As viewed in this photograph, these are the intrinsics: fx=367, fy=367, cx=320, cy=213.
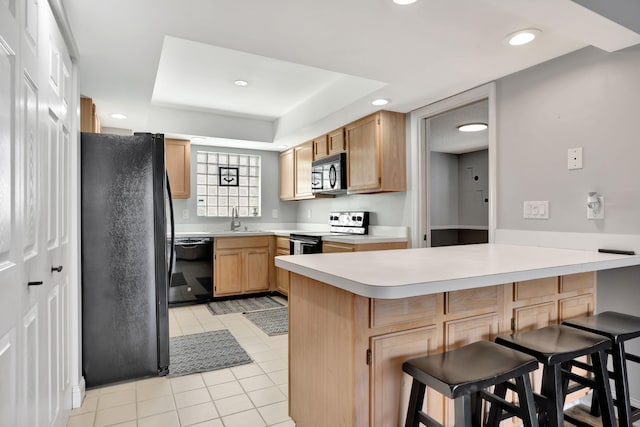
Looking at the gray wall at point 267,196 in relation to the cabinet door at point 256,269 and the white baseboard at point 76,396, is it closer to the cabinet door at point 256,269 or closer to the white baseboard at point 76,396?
the cabinet door at point 256,269

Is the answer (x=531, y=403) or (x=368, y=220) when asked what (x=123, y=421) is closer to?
(x=531, y=403)

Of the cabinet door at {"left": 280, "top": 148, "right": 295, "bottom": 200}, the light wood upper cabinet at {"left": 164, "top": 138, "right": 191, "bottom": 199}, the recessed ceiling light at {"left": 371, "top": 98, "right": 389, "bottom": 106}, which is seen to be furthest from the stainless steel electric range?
the light wood upper cabinet at {"left": 164, "top": 138, "right": 191, "bottom": 199}

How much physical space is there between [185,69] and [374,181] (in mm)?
2039

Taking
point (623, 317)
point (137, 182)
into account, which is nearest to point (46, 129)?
point (137, 182)

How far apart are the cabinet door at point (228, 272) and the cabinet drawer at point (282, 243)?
1.71 feet

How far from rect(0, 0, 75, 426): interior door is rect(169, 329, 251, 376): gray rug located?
0.86 m

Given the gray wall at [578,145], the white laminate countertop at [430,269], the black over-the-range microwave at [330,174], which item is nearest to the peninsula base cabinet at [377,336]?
the white laminate countertop at [430,269]

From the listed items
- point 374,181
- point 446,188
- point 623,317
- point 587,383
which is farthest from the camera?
point 446,188

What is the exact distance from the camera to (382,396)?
1.45 meters

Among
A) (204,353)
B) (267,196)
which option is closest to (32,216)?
(204,353)

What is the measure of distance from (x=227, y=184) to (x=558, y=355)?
4838mm

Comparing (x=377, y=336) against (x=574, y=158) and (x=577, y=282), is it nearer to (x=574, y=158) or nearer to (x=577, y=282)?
(x=577, y=282)

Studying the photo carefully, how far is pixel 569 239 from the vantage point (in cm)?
231

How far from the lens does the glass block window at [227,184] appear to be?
5.38 m
